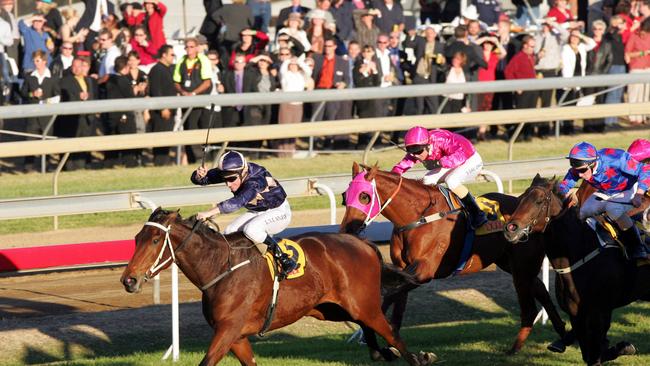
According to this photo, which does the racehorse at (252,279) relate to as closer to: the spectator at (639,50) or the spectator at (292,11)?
the spectator at (292,11)

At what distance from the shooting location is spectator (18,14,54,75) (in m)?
18.2

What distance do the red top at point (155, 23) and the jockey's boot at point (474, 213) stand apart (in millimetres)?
8289

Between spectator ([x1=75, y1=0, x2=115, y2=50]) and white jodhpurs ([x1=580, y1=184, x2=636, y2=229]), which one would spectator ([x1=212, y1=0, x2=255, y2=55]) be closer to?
spectator ([x1=75, y1=0, x2=115, y2=50])

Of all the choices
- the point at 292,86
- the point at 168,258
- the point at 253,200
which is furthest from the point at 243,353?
the point at 292,86

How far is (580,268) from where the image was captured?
9.98m

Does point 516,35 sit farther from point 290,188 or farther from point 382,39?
point 290,188

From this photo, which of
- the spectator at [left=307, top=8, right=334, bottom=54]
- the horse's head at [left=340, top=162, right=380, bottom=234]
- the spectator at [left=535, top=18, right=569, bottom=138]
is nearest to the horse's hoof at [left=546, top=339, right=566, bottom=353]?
the horse's head at [left=340, top=162, right=380, bottom=234]

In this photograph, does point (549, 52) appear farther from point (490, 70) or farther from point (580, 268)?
point (580, 268)

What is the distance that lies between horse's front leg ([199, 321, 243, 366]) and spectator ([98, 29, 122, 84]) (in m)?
8.90

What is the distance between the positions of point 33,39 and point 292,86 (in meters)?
3.38

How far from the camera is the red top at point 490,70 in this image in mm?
19781

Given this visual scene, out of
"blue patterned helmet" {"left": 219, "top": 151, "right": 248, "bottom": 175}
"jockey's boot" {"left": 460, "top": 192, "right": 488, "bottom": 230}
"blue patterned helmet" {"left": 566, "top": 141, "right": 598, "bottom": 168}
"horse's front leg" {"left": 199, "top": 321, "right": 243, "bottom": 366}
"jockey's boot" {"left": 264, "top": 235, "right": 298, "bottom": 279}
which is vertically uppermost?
"blue patterned helmet" {"left": 219, "top": 151, "right": 248, "bottom": 175}

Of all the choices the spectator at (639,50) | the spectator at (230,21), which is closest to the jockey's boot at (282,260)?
the spectator at (230,21)

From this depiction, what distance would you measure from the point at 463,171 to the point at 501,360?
1.94 meters
